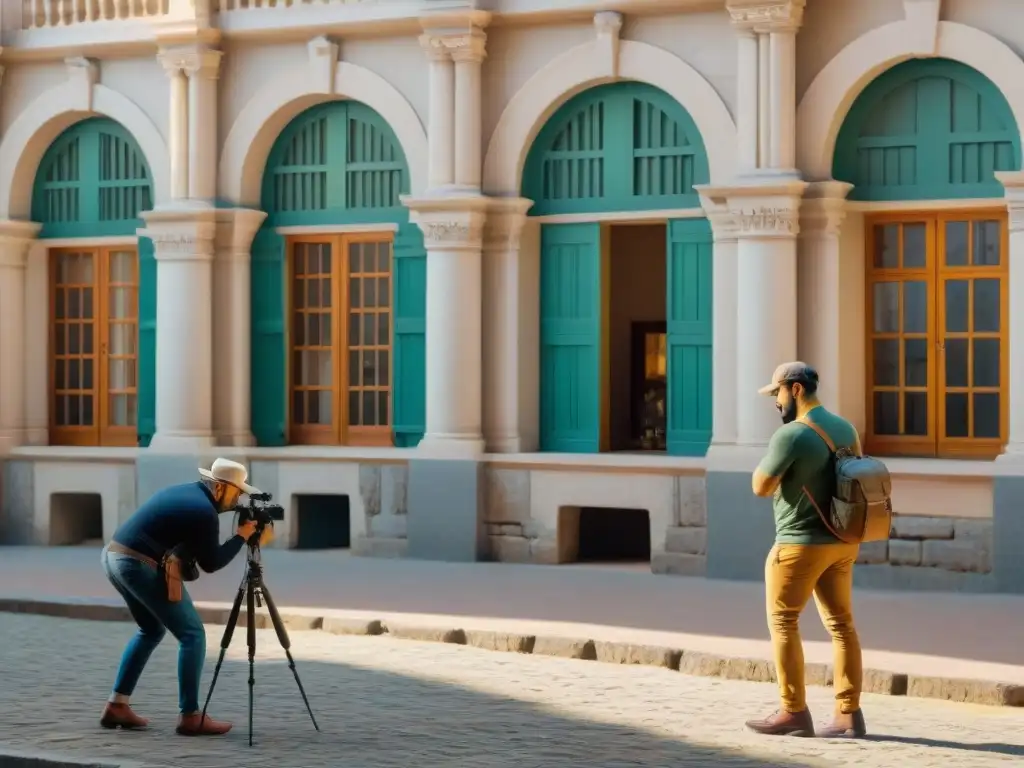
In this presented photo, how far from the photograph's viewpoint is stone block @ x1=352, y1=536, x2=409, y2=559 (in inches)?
771

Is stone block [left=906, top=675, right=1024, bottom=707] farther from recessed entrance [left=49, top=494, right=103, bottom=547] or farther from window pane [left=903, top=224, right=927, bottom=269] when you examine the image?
recessed entrance [left=49, top=494, right=103, bottom=547]

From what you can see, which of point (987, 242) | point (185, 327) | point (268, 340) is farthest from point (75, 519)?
point (987, 242)

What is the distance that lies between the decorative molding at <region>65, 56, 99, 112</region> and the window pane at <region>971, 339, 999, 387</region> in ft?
30.9

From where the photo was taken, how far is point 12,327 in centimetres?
2173

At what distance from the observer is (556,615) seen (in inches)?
591

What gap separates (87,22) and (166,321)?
3.29 m

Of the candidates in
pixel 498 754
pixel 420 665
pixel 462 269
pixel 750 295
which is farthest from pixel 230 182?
pixel 498 754

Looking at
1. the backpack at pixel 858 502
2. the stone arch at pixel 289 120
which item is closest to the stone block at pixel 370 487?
the stone arch at pixel 289 120

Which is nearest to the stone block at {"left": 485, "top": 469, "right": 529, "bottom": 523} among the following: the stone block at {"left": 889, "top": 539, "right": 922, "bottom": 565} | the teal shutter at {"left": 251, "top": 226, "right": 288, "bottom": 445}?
the teal shutter at {"left": 251, "top": 226, "right": 288, "bottom": 445}

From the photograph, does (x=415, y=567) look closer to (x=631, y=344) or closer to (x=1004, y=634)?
(x=631, y=344)

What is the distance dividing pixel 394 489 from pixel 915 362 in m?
5.11

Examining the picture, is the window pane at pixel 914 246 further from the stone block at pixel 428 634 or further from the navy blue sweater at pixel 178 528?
the navy blue sweater at pixel 178 528

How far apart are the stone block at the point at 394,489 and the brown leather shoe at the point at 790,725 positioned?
957 cm

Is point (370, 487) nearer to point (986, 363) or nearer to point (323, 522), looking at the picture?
point (323, 522)
